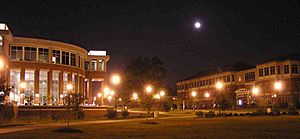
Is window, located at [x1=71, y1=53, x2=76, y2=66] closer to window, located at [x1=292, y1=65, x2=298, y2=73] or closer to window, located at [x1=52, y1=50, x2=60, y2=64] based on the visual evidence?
window, located at [x1=52, y1=50, x2=60, y2=64]

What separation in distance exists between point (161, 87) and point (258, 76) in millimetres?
26206

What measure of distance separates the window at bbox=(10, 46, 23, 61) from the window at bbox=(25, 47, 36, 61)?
1.16 m

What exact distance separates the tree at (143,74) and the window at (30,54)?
985 inches

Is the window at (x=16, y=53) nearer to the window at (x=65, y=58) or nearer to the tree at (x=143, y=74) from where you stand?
the window at (x=65, y=58)

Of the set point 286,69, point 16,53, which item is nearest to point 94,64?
point 16,53

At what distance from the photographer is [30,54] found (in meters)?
71.4

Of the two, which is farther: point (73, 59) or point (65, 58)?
point (73, 59)

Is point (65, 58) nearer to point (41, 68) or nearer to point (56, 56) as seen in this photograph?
point (56, 56)

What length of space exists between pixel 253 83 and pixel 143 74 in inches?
1190

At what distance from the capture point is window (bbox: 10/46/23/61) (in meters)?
69.6

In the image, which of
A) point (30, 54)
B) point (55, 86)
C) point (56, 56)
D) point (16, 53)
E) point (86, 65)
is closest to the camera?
point (16, 53)

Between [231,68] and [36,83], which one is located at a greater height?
[231,68]

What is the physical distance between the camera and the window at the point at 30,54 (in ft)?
233

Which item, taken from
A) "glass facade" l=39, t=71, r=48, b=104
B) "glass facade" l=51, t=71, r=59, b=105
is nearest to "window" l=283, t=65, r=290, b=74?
"glass facade" l=51, t=71, r=59, b=105
